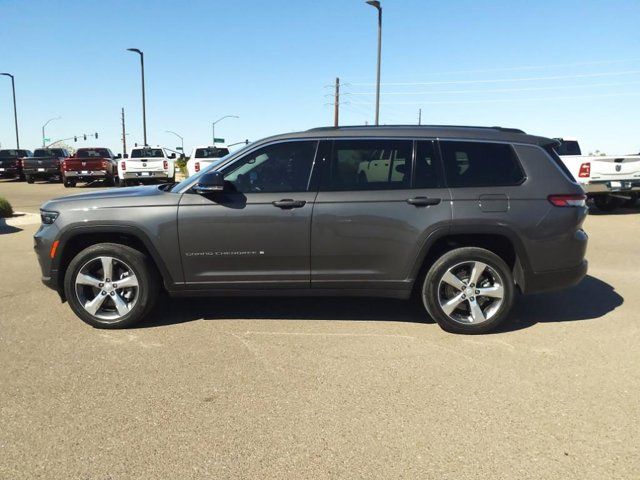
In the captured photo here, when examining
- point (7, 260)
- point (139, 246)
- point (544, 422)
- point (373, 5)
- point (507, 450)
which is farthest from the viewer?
point (373, 5)

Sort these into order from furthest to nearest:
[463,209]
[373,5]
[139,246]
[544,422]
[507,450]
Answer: [373,5], [139,246], [463,209], [544,422], [507,450]

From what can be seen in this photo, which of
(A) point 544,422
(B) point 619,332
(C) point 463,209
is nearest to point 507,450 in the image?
(A) point 544,422

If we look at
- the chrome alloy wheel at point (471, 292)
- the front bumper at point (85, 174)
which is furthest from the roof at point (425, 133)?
the front bumper at point (85, 174)

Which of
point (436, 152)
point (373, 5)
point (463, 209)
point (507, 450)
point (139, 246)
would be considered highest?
point (373, 5)

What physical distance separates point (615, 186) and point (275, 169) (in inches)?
419

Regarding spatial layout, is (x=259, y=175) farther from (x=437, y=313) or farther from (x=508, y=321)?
(x=508, y=321)

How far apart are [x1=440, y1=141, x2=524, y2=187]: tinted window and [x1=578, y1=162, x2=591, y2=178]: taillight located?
900 centimetres

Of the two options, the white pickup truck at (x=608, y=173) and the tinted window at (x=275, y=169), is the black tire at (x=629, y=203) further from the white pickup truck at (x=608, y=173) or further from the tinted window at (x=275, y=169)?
the tinted window at (x=275, y=169)

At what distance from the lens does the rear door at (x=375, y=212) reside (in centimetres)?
439

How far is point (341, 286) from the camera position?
4.54 metres

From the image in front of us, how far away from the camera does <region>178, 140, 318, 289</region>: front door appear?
14.4ft

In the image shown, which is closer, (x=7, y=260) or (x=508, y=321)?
(x=508, y=321)

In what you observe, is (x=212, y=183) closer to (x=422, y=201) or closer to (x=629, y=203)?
(x=422, y=201)

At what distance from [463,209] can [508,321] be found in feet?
4.13
